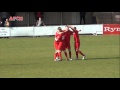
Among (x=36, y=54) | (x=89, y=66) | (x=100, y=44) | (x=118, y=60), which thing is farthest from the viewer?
(x=100, y=44)

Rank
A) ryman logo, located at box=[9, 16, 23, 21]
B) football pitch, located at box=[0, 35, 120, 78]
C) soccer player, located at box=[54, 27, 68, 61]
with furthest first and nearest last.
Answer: ryman logo, located at box=[9, 16, 23, 21] → soccer player, located at box=[54, 27, 68, 61] → football pitch, located at box=[0, 35, 120, 78]

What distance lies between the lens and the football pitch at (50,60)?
662 inches

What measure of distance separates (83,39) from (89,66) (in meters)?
16.2

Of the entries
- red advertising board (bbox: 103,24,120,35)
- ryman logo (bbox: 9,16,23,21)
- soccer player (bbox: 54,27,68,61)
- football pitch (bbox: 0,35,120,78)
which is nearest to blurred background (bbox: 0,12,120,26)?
ryman logo (bbox: 9,16,23,21)

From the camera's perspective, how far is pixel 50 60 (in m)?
22.6

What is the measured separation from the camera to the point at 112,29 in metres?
39.0

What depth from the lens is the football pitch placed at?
1681 centimetres

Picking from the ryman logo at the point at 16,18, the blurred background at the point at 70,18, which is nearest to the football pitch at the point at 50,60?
the ryman logo at the point at 16,18

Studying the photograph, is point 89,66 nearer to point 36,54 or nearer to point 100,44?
point 36,54

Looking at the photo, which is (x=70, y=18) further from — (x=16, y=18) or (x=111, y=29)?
(x=111, y=29)

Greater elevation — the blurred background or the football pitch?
the blurred background

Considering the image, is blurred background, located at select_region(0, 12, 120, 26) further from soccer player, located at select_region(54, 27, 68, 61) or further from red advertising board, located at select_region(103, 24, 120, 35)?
soccer player, located at select_region(54, 27, 68, 61)

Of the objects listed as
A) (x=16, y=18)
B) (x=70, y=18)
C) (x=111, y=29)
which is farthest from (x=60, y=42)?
(x=70, y=18)
